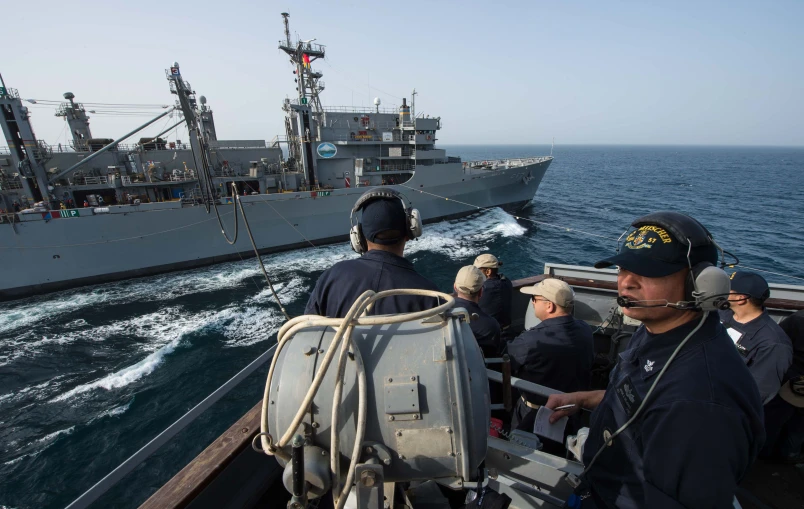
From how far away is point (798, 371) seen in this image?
300cm

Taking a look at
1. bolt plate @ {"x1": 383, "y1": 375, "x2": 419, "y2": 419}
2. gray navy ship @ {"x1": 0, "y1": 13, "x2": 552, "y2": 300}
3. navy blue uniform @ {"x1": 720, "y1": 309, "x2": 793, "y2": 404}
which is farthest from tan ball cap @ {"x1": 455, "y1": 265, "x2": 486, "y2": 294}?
gray navy ship @ {"x1": 0, "y1": 13, "x2": 552, "y2": 300}

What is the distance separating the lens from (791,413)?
304 centimetres

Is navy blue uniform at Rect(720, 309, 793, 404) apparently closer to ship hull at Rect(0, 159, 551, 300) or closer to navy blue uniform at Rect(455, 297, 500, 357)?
navy blue uniform at Rect(455, 297, 500, 357)

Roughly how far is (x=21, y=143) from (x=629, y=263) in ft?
86.1


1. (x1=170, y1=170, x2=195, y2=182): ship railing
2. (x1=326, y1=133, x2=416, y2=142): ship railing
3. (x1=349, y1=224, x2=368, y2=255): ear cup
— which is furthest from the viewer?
(x1=326, y1=133, x2=416, y2=142): ship railing

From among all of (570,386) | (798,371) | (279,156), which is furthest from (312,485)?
(279,156)

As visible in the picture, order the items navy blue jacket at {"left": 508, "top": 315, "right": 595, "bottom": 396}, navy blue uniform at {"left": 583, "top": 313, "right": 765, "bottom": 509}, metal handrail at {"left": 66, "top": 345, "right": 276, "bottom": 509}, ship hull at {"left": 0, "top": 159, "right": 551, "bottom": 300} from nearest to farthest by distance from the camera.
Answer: navy blue uniform at {"left": 583, "top": 313, "right": 765, "bottom": 509}
metal handrail at {"left": 66, "top": 345, "right": 276, "bottom": 509}
navy blue jacket at {"left": 508, "top": 315, "right": 595, "bottom": 396}
ship hull at {"left": 0, "top": 159, "right": 551, "bottom": 300}

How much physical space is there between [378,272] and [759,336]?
334 centimetres

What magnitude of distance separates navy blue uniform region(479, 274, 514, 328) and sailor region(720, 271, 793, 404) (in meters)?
2.10

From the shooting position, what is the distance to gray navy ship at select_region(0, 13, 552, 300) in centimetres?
1655

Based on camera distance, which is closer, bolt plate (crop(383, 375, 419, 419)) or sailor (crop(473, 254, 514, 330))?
bolt plate (crop(383, 375, 419, 419))

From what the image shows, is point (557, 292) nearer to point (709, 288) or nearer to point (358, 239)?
point (709, 288)

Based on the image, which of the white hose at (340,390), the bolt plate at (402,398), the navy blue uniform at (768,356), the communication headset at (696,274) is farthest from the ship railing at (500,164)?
the bolt plate at (402,398)

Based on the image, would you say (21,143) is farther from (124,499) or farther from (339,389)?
(339,389)
